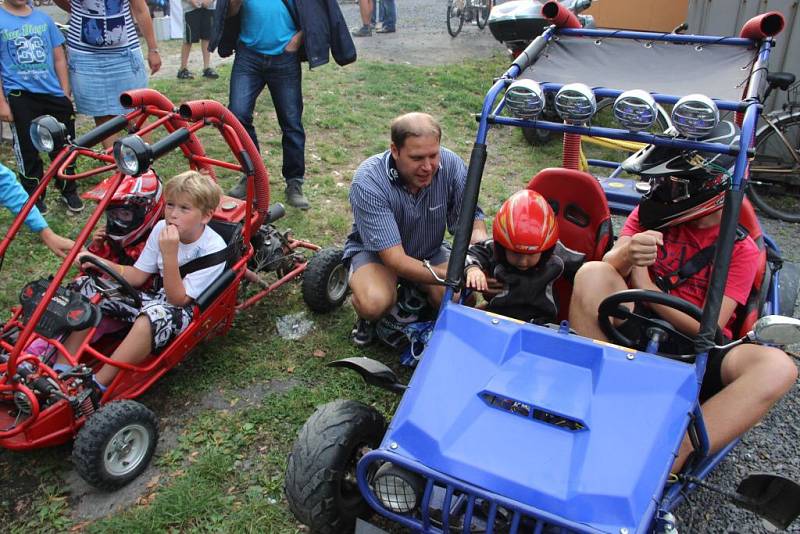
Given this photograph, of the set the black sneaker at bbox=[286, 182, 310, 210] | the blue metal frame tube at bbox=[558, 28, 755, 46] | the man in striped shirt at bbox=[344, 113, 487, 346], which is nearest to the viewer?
the man in striped shirt at bbox=[344, 113, 487, 346]

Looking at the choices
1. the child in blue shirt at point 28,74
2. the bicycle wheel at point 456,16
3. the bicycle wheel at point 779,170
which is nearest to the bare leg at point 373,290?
the child in blue shirt at point 28,74

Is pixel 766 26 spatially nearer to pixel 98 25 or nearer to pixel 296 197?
pixel 296 197

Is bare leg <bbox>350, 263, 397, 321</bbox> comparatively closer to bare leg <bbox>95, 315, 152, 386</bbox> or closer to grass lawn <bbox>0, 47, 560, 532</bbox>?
grass lawn <bbox>0, 47, 560, 532</bbox>

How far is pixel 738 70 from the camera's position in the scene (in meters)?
3.28

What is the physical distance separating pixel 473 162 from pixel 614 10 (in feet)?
25.6

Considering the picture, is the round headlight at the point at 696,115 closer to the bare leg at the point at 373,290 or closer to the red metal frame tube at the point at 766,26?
the red metal frame tube at the point at 766,26

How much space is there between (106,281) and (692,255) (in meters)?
2.88

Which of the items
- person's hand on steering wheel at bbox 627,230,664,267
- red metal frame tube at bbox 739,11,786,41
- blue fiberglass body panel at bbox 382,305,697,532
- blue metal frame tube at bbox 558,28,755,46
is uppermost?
red metal frame tube at bbox 739,11,786,41

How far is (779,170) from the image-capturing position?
6.20 meters

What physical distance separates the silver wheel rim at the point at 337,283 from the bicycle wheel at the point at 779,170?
13.2ft

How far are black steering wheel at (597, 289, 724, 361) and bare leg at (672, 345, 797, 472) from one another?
0.18 m

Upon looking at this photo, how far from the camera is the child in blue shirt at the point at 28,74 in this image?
4859mm

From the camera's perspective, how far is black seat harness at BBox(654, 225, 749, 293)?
2.99 metres

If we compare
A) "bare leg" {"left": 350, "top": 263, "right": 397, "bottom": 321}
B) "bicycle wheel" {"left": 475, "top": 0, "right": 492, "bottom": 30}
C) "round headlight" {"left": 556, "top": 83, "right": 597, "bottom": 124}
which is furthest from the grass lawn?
"bicycle wheel" {"left": 475, "top": 0, "right": 492, "bottom": 30}
